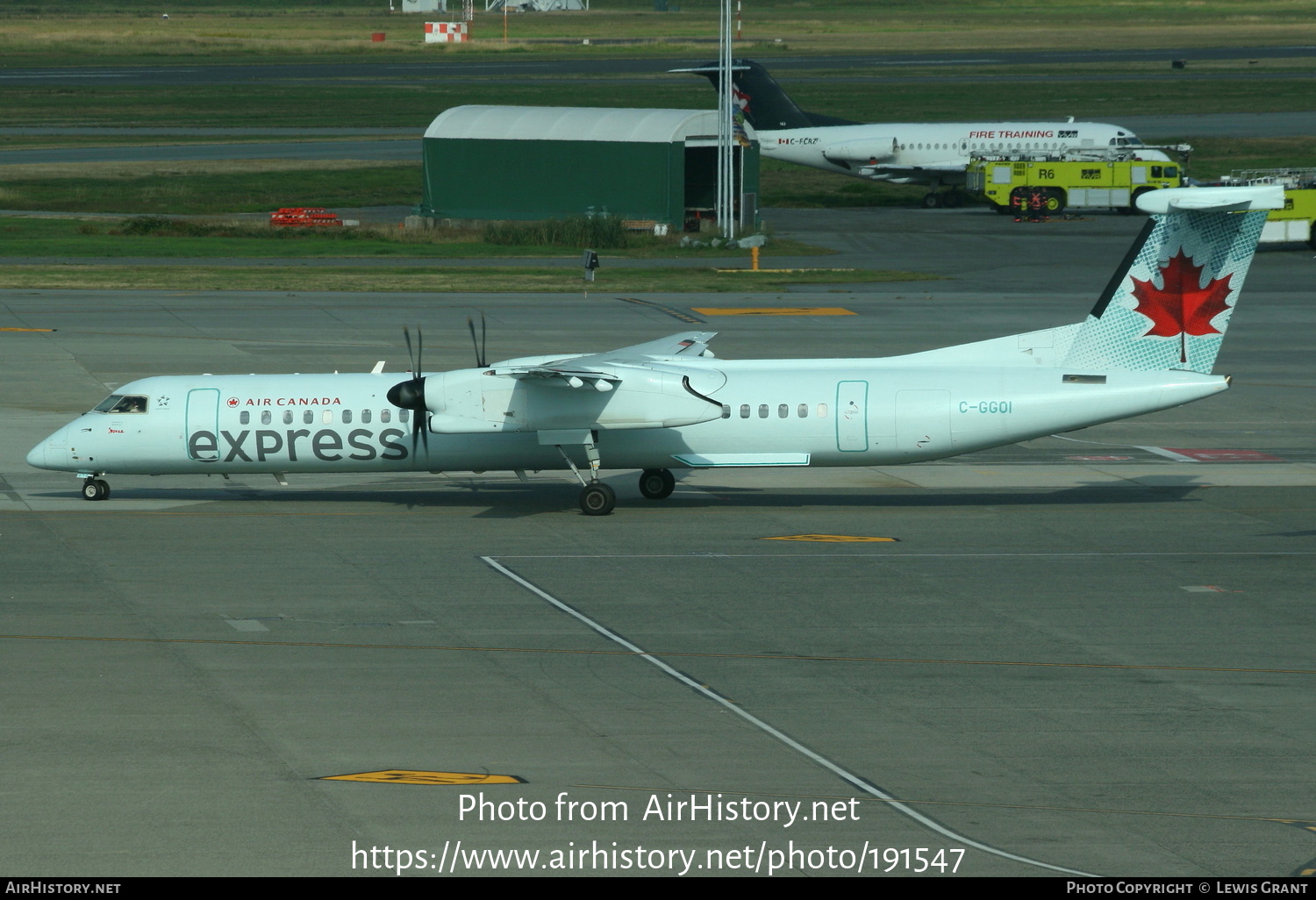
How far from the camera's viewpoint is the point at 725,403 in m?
29.3

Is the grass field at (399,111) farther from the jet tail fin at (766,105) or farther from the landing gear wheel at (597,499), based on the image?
the landing gear wheel at (597,499)

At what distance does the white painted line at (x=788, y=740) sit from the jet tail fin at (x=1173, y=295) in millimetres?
11813

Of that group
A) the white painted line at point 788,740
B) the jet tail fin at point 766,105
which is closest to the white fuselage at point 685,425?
the white painted line at point 788,740

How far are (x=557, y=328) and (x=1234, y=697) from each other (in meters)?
34.3

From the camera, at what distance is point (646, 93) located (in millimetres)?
133500

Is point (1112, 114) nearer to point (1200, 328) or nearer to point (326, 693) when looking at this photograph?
point (1200, 328)

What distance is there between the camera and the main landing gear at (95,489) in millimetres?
31000

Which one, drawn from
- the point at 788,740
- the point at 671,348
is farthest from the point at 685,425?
the point at 788,740

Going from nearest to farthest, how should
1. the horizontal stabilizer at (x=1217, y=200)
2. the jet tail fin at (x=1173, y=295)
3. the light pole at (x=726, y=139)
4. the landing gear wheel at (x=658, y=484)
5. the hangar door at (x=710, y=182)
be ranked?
the horizontal stabilizer at (x=1217, y=200) < the jet tail fin at (x=1173, y=295) < the landing gear wheel at (x=658, y=484) < the light pole at (x=726, y=139) < the hangar door at (x=710, y=182)

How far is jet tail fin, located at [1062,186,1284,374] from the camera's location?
29.0 m

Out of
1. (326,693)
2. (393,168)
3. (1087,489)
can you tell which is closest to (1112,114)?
(393,168)

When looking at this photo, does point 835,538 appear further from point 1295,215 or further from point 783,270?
point 1295,215

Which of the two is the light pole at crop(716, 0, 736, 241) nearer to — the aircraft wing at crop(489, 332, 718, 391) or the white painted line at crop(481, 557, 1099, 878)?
the aircraft wing at crop(489, 332, 718, 391)

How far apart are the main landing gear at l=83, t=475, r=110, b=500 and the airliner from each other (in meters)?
56.1
